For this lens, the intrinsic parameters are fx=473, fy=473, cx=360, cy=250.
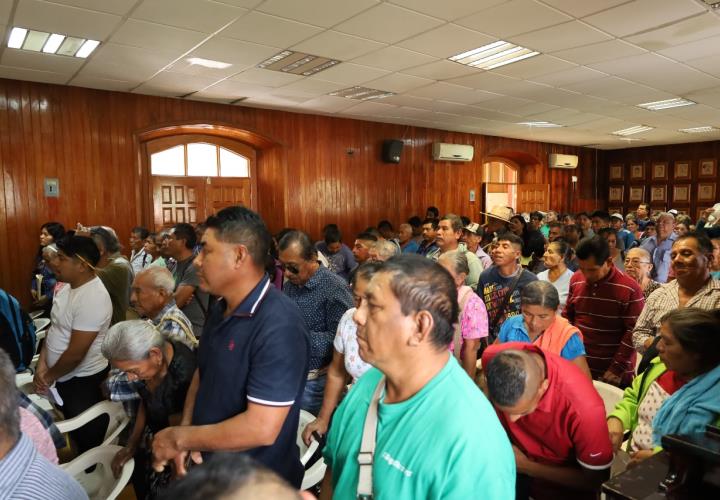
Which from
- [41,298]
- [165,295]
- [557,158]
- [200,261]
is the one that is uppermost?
[557,158]

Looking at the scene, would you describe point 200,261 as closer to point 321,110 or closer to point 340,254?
point 340,254

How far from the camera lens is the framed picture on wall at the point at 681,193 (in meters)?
12.7

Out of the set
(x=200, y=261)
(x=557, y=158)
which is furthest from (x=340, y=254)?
(x=557, y=158)

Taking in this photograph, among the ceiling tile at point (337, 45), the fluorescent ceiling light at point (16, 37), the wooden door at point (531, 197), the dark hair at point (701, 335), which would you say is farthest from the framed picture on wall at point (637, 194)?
the fluorescent ceiling light at point (16, 37)

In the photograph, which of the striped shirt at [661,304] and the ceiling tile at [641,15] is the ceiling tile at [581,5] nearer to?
the ceiling tile at [641,15]

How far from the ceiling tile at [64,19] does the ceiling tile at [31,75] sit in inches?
61.3

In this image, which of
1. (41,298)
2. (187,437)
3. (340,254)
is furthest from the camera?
(340,254)

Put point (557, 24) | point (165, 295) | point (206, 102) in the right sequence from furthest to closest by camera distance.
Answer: point (206, 102)
point (557, 24)
point (165, 295)

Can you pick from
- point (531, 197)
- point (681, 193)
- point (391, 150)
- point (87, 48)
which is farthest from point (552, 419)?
point (681, 193)

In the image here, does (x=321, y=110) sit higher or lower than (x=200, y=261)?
higher

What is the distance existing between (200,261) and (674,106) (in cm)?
850

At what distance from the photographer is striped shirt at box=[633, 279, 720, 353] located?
264 centimetres

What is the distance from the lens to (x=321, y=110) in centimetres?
763

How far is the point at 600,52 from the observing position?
470 cm
